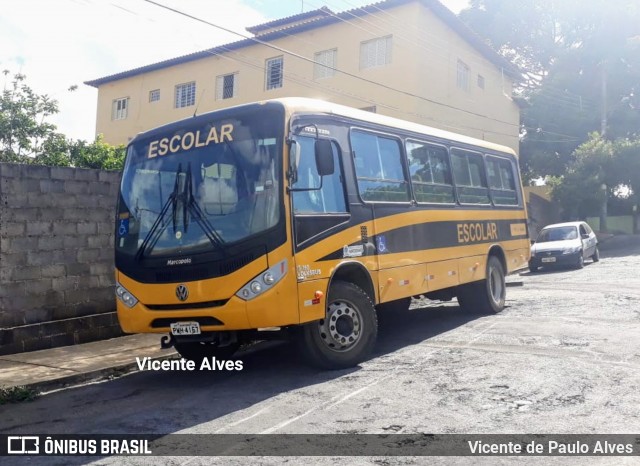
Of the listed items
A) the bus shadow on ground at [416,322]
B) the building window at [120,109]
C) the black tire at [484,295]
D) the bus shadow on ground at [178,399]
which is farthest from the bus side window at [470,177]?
the building window at [120,109]

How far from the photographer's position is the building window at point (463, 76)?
91.6 ft

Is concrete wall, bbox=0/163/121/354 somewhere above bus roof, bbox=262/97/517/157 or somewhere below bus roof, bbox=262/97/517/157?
below

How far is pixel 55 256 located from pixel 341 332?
4.65 metres

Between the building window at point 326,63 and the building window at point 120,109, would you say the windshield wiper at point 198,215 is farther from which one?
the building window at point 120,109

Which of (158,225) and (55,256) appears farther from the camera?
(55,256)

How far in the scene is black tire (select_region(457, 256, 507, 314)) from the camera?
10.8m

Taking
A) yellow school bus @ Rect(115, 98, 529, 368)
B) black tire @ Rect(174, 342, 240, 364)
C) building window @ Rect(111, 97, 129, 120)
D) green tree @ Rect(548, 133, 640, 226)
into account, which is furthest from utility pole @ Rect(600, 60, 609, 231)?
black tire @ Rect(174, 342, 240, 364)

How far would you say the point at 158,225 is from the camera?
700cm

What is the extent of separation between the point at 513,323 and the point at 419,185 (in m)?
2.66

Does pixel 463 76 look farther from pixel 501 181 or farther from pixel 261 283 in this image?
pixel 261 283

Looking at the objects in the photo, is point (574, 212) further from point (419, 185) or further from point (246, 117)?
point (246, 117)

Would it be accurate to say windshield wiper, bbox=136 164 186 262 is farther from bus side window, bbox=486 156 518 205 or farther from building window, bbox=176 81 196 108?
building window, bbox=176 81 196 108

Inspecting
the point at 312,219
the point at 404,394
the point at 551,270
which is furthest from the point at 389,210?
the point at 551,270

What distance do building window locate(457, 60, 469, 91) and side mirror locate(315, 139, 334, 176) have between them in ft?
73.6
